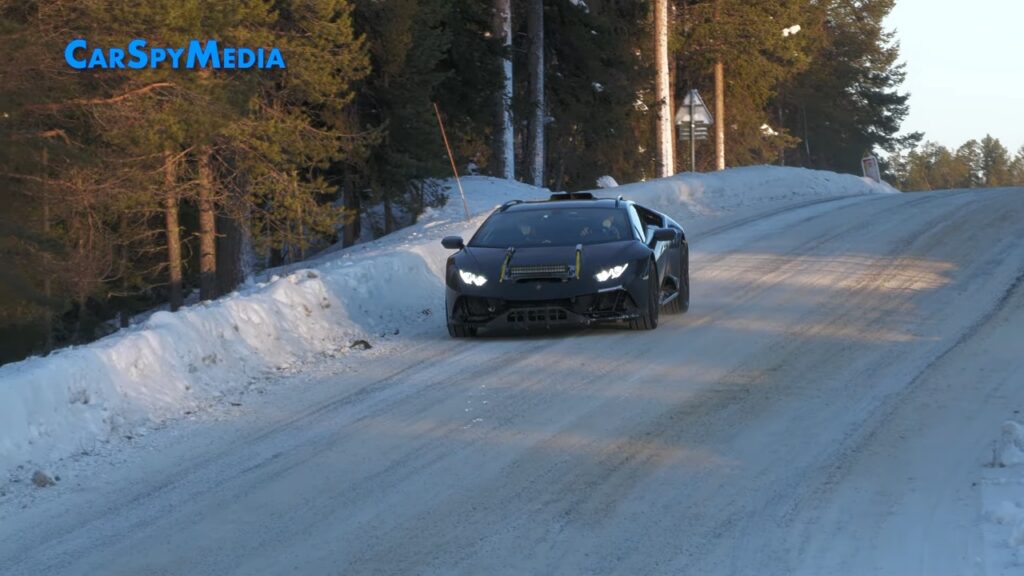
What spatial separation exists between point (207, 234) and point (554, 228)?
12960 mm

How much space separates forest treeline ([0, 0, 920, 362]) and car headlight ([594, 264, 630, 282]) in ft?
32.6

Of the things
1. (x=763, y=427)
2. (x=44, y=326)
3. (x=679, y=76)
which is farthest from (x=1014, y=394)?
(x=679, y=76)

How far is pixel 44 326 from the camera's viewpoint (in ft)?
86.7

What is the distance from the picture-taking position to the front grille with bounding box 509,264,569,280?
12.6 meters

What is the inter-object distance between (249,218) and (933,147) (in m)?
160

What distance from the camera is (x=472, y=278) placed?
1284 centimetres

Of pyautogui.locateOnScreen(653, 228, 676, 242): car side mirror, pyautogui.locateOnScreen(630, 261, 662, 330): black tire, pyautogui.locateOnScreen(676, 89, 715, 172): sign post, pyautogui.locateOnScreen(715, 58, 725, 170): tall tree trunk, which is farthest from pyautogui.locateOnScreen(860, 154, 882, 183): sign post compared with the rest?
pyautogui.locateOnScreen(630, 261, 662, 330): black tire

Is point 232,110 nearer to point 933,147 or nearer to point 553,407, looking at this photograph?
point 553,407

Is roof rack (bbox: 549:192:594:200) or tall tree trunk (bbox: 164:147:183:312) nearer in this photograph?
roof rack (bbox: 549:192:594:200)

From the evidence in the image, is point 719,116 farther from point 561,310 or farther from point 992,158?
point 992,158

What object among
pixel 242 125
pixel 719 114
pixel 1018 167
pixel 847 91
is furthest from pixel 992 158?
pixel 242 125

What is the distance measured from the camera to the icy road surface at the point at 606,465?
6.55m

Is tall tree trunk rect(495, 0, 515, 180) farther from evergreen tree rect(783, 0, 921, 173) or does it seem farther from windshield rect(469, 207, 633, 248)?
evergreen tree rect(783, 0, 921, 173)

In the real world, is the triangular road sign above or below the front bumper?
above
